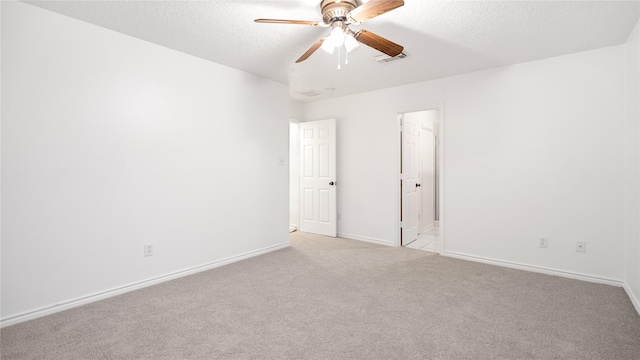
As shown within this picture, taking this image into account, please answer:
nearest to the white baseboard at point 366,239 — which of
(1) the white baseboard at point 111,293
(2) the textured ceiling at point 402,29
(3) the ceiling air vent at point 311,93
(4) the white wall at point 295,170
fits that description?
(4) the white wall at point 295,170

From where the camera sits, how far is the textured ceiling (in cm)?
235

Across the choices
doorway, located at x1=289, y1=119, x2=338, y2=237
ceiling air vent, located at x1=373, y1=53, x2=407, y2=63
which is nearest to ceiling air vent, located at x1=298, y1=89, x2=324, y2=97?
doorway, located at x1=289, y1=119, x2=338, y2=237

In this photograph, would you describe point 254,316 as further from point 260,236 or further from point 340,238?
point 340,238

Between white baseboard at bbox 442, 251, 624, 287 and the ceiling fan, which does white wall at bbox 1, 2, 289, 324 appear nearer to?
the ceiling fan

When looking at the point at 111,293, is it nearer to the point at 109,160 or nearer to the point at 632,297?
the point at 109,160

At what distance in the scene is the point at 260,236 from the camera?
4.20 m

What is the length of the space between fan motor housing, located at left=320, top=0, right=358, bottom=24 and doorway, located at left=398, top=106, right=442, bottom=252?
2411 mm

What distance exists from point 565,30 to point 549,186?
159 cm

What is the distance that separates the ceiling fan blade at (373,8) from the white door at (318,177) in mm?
3087

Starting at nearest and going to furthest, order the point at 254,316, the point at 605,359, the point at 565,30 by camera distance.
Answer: the point at 605,359, the point at 254,316, the point at 565,30

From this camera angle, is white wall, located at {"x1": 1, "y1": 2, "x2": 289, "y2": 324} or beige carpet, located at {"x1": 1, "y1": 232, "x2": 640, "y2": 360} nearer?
beige carpet, located at {"x1": 1, "y1": 232, "x2": 640, "y2": 360}

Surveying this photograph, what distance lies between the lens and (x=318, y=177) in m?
5.45

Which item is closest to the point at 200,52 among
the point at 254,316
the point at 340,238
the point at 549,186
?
the point at 254,316

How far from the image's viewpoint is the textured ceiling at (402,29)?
2.35 metres
